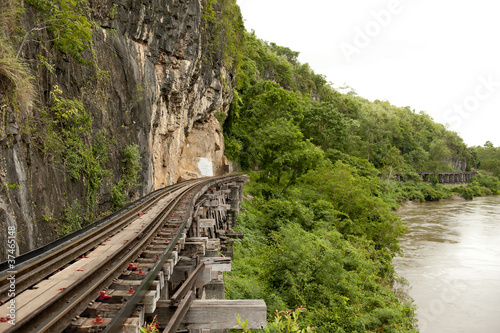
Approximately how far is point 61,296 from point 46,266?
145cm

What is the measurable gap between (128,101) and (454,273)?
1951cm

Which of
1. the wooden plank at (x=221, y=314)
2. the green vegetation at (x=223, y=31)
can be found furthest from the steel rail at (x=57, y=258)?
the green vegetation at (x=223, y=31)

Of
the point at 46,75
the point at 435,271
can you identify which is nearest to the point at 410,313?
the point at 435,271

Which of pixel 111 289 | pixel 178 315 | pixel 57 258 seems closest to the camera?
pixel 178 315

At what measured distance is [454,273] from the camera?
1712 cm

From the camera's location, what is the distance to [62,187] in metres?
9.21

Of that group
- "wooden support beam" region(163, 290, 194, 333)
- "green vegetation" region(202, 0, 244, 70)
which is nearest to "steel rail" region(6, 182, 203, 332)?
"wooden support beam" region(163, 290, 194, 333)

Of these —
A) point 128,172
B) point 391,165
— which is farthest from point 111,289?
point 391,165

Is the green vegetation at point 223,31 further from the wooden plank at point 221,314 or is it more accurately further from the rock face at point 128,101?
the wooden plank at point 221,314

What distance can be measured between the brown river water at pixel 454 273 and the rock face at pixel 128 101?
541 inches

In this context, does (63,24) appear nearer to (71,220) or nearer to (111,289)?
(71,220)

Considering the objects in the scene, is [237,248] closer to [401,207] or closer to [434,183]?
[401,207]

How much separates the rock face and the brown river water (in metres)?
13.7

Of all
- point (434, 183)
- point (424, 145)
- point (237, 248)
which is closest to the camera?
point (237, 248)
